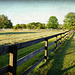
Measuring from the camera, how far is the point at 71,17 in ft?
190

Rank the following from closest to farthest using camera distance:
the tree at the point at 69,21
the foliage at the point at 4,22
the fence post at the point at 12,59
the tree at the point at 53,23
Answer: the fence post at the point at 12,59 < the tree at the point at 69,21 < the foliage at the point at 4,22 < the tree at the point at 53,23

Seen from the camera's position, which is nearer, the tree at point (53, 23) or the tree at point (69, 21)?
the tree at point (69, 21)

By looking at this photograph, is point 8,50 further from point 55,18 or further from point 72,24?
point 55,18

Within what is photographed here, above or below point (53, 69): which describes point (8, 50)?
above

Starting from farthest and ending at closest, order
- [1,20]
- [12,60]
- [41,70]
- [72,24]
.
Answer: [1,20] < [72,24] < [41,70] < [12,60]

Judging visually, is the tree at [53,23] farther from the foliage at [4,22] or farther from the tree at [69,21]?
the foliage at [4,22]

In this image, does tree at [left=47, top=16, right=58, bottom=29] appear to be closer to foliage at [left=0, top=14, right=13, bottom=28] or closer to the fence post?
foliage at [left=0, top=14, right=13, bottom=28]

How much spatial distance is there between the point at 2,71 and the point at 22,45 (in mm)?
868

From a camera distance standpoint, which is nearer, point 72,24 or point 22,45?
point 22,45

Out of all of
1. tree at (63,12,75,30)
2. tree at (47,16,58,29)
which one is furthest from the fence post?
tree at (47,16,58,29)

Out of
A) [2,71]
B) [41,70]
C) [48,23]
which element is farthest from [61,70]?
[48,23]

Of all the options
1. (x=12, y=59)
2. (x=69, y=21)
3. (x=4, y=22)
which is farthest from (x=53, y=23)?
(x=12, y=59)

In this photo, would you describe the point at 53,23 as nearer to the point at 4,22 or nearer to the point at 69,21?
the point at 69,21

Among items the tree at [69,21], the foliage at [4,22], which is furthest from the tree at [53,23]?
the foliage at [4,22]
